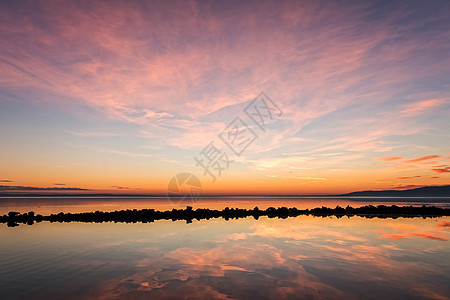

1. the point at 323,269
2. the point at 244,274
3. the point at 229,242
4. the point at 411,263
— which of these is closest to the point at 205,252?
the point at 229,242

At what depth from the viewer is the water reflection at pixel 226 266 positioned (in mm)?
11891

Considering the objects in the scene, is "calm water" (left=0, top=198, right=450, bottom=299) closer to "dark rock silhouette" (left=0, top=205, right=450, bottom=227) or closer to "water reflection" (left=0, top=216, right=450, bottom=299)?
"water reflection" (left=0, top=216, right=450, bottom=299)

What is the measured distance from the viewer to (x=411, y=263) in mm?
16391

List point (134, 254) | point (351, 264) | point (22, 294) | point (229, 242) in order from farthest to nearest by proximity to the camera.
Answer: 1. point (229, 242)
2. point (134, 254)
3. point (351, 264)
4. point (22, 294)

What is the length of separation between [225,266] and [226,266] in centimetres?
6

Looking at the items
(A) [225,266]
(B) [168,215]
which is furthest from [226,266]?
(B) [168,215]

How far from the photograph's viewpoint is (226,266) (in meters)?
15.8

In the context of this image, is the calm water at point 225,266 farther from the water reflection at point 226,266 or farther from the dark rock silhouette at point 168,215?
the dark rock silhouette at point 168,215

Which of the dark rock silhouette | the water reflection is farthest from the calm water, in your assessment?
the dark rock silhouette

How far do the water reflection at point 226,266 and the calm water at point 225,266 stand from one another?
51 mm

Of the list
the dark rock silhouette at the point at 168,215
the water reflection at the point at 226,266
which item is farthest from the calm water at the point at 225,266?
the dark rock silhouette at the point at 168,215

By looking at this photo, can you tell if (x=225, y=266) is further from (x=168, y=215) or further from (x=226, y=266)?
(x=168, y=215)

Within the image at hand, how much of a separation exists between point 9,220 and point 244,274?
40564mm

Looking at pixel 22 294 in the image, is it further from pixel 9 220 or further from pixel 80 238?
pixel 9 220
